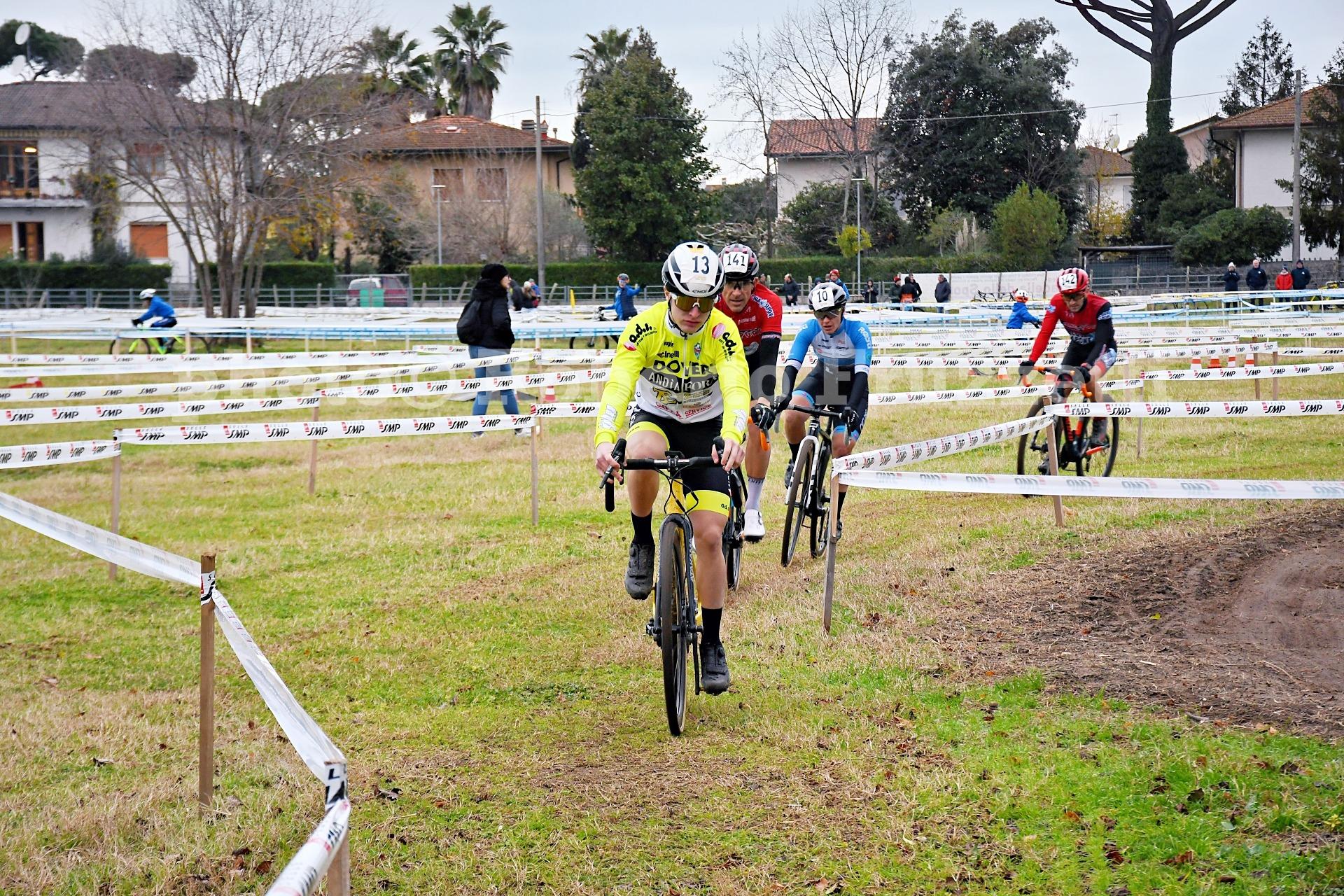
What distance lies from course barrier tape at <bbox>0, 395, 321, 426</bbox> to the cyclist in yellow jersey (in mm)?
5759

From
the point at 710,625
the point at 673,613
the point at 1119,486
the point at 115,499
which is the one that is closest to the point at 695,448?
the point at 710,625

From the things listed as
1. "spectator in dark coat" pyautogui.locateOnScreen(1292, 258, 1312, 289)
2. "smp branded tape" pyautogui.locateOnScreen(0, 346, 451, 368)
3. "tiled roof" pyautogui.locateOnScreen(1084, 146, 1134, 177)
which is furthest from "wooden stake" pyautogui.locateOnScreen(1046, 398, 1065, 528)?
"tiled roof" pyautogui.locateOnScreen(1084, 146, 1134, 177)

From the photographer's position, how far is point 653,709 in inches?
Answer: 253

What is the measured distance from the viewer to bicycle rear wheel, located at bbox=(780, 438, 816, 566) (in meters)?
9.27

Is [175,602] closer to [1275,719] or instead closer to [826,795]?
[826,795]

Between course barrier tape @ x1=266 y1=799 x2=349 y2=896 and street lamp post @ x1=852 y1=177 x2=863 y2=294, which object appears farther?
street lamp post @ x1=852 y1=177 x2=863 y2=294

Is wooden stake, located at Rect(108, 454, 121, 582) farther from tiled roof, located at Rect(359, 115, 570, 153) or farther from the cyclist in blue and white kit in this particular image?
tiled roof, located at Rect(359, 115, 570, 153)

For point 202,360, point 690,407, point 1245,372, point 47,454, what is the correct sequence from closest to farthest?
1. point 690,407
2. point 47,454
3. point 1245,372
4. point 202,360

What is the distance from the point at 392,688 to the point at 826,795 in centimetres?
266

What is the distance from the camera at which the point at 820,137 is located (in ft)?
260

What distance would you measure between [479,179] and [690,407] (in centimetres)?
6689

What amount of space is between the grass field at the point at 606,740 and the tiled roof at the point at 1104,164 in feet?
214

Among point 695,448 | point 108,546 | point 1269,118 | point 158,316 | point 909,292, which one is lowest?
point 108,546

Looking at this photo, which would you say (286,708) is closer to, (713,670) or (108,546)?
(108,546)
